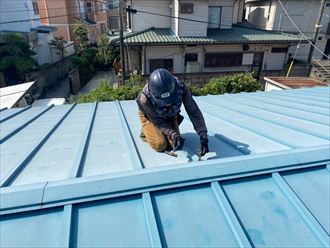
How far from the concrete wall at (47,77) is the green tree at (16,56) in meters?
0.63

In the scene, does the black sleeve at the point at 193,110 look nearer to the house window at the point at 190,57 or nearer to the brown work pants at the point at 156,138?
the brown work pants at the point at 156,138

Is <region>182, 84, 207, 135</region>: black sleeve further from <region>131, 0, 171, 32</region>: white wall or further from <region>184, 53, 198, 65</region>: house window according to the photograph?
<region>131, 0, 171, 32</region>: white wall

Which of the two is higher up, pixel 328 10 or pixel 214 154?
pixel 328 10

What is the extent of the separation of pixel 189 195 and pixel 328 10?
94.8 feet

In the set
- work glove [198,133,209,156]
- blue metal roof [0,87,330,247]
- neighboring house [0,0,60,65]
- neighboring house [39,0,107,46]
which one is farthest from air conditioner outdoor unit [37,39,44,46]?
work glove [198,133,209,156]

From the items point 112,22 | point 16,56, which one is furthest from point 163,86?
point 112,22

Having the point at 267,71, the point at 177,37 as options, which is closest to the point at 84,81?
the point at 177,37

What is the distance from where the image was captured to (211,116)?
192 inches

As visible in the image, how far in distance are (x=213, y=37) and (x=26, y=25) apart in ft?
53.7

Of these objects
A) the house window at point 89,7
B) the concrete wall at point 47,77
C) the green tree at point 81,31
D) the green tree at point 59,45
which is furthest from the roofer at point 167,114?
the house window at point 89,7

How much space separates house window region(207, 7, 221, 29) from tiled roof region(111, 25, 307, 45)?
0.43 meters

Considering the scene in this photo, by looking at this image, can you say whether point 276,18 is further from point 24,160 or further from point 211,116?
point 24,160

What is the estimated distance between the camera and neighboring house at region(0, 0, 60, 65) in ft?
63.0

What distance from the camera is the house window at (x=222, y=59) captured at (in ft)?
55.8
